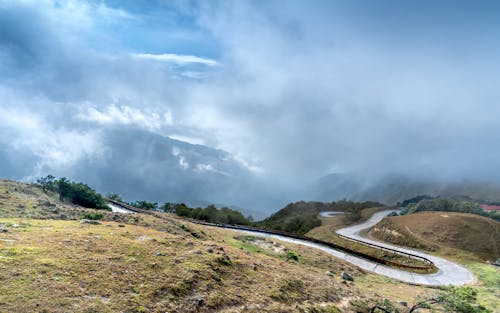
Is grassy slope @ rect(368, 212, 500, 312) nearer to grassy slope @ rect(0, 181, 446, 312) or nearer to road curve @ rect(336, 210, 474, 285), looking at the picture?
road curve @ rect(336, 210, 474, 285)

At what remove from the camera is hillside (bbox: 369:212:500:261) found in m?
54.8

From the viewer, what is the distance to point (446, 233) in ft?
196

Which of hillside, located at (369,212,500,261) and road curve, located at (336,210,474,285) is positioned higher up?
hillside, located at (369,212,500,261)

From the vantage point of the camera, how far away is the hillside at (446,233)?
5475 centimetres

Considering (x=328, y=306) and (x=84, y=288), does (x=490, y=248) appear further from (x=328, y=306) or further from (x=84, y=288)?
(x=84, y=288)

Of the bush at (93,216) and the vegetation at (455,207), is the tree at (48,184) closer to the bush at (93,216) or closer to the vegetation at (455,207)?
the bush at (93,216)

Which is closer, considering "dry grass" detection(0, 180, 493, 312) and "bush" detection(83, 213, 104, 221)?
"dry grass" detection(0, 180, 493, 312)

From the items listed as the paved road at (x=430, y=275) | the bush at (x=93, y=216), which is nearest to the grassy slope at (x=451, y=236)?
the paved road at (x=430, y=275)

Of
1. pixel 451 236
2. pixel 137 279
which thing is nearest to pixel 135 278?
pixel 137 279

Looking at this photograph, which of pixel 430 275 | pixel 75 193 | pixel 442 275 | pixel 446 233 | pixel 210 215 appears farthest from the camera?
pixel 210 215

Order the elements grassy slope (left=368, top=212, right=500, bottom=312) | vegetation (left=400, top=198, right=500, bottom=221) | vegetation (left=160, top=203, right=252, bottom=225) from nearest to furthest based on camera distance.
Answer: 1. grassy slope (left=368, top=212, right=500, bottom=312)
2. vegetation (left=160, top=203, right=252, bottom=225)
3. vegetation (left=400, top=198, right=500, bottom=221)

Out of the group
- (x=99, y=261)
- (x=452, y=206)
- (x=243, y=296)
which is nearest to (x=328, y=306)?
(x=243, y=296)


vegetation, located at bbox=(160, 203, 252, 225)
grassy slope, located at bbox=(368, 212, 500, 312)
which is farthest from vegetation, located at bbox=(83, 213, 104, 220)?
grassy slope, located at bbox=(368, 212, 500, 312)

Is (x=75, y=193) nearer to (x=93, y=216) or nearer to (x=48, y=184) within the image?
(x=48, y=184)
